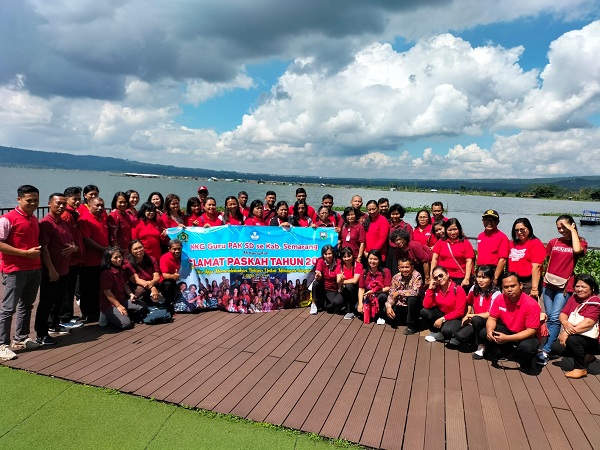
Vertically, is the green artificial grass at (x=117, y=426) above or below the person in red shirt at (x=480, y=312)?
below

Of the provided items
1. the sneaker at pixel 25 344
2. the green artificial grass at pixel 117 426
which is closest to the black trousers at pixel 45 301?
the sneaker at pixel 25 344

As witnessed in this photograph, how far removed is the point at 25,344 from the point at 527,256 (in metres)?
6.15

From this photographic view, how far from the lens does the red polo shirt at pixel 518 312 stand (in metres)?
4.11

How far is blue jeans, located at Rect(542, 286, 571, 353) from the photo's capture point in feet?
15.2

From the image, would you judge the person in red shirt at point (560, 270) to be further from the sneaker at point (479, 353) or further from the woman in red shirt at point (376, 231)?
the woman in red shirt at point (376, 231)

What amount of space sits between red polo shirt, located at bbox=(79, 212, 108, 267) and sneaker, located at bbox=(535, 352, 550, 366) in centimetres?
582

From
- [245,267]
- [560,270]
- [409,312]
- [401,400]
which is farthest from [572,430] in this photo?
[245,267]

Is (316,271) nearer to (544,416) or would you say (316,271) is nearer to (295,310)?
(295,310)

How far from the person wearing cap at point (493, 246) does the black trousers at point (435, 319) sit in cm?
82

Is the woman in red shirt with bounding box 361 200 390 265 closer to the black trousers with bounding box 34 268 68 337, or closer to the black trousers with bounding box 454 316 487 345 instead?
the black trousers with bounding box 454 316 487 345

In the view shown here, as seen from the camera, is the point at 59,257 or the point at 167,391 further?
the point at 59,257

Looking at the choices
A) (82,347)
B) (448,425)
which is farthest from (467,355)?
(82,347)

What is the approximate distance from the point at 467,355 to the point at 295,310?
264 cm

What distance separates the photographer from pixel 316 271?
5.99 m
